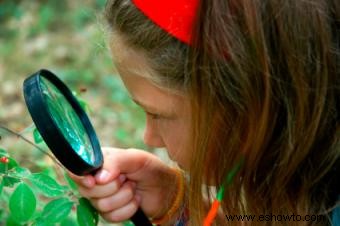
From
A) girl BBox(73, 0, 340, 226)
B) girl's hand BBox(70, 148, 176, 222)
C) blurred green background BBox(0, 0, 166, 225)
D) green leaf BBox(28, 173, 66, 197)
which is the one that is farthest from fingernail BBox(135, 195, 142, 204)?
blurred green background BBox(0, 0, 166, 225)

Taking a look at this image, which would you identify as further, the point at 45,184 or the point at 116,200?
the point at 116,200

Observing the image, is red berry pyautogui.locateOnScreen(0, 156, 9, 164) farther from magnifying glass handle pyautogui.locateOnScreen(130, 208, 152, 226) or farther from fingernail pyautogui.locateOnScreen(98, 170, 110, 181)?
magnifying glass handle pyautogui.locateOnScreen(130, 208, 152, 226)

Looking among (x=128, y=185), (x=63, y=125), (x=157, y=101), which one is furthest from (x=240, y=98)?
(x=128, y=185)

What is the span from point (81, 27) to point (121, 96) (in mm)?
1103

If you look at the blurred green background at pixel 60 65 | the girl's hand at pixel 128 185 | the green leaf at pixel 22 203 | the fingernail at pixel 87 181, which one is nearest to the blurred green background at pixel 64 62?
the blurred green background at pixel 60 65

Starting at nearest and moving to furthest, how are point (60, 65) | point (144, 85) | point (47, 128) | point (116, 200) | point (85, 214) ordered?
1. point (47, 128)
2. point (144, 85)
3. point (85, 214)
4. point (116, 200)
5. point (60, 65)

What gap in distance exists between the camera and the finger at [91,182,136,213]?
1.69 m

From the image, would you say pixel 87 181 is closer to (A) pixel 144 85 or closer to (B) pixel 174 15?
(A) pixel 144 85

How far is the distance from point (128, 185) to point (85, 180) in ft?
0.71

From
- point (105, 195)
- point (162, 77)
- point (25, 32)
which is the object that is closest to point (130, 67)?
point (162, 77)

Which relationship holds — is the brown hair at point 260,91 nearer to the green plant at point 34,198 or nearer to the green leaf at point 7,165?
the green plant at point 34,198

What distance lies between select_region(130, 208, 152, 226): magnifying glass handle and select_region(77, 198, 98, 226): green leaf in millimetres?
155

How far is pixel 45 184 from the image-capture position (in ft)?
5.03

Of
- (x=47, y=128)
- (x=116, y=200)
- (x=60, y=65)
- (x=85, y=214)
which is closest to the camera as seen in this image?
(x=47, y=128)
